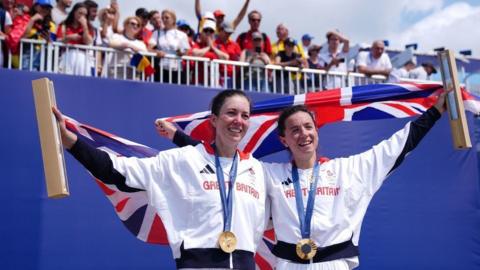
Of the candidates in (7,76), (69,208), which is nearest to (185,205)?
(69,208)

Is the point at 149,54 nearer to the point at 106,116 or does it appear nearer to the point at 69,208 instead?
the point at 106,116

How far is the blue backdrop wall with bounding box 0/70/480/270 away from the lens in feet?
22.5

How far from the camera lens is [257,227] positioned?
3316 millimetres

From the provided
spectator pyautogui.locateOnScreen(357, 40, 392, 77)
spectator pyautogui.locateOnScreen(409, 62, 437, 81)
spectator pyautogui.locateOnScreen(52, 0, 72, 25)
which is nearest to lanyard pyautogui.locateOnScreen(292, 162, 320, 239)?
spectator pyautogui.locateOnScreen(52, 0, 72, 25)

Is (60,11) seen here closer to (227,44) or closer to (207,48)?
(207,48)

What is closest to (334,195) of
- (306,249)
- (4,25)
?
(306,249)

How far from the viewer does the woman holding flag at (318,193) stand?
340cm

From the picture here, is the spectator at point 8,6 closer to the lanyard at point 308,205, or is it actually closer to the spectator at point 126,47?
the spectator at point 126,47

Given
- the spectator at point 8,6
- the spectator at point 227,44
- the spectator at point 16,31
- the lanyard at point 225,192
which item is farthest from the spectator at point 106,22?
the lanyard at point 225,192

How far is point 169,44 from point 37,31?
1.83 m

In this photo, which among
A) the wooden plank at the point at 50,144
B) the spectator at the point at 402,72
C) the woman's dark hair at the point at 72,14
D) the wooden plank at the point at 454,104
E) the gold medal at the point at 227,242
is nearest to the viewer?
the wooden plank at the point at 50,144

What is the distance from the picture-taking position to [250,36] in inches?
355

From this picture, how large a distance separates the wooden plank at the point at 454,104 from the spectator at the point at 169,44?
4.56m

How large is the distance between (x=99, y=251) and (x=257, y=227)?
4.26m
